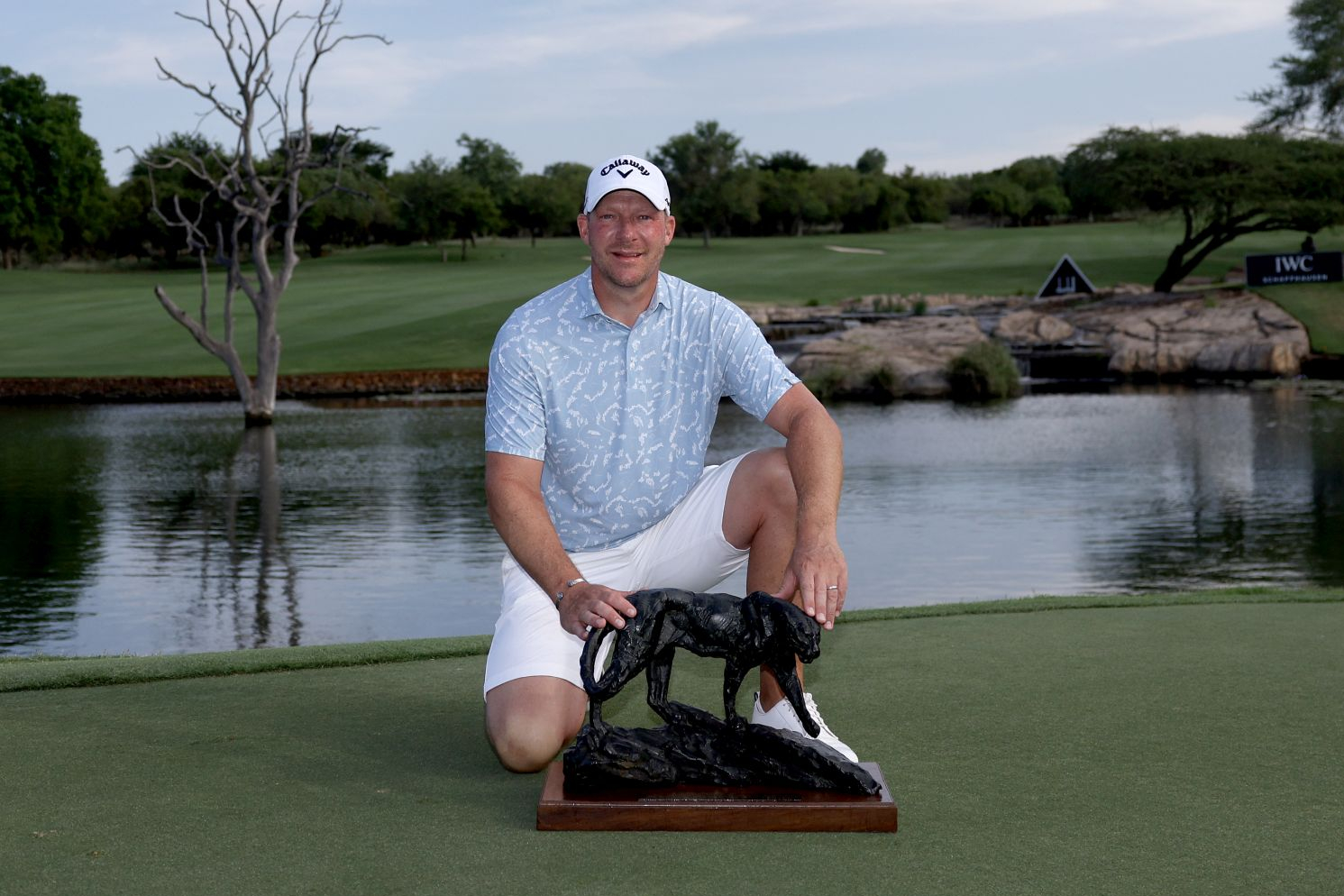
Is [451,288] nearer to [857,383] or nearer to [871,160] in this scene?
[857,383]

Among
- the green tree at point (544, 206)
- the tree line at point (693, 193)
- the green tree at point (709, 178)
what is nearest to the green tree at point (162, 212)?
the tree line at point (693, 193)

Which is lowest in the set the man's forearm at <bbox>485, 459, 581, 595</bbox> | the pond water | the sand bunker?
the pond water

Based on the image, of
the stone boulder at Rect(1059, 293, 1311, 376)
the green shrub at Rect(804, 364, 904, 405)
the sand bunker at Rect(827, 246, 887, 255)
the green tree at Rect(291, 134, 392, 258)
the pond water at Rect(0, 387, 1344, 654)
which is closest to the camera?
the pond water at Rect(0, 387, 1344, 654)

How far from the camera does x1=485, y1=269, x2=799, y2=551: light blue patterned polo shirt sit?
401 centimetres

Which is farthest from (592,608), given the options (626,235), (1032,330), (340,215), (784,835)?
(340,215)

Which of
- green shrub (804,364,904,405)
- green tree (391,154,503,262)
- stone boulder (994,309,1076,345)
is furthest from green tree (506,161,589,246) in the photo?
green shrub (804,364,904,405)

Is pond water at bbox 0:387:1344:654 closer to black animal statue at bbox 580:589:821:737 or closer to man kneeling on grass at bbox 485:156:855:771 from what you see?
man kneeling on grass at bbox 485:156:855:771

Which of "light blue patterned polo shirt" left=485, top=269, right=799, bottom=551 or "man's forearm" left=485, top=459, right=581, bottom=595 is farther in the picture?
"light blue patterned polo shirt" left=485, top=269, right=799, bottom=551

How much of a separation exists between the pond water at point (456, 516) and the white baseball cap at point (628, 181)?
4962 millimetres

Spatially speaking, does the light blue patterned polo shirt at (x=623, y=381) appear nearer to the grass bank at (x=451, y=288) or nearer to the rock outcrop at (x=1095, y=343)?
the rock outcrop at (x=1095, y=343)

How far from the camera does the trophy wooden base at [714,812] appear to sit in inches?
122

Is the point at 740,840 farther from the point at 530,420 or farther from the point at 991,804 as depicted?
the point at 530,420

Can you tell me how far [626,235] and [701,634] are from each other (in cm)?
115

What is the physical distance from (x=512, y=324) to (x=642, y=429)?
1.47 ft
